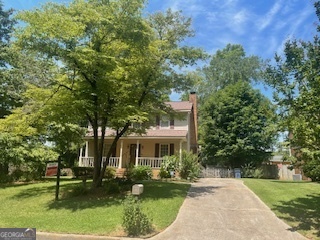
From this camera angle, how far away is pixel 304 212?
363 inches

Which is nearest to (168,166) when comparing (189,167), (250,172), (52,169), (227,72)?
(189,167)

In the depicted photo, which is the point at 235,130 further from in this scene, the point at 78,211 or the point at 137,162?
the point at 78,211

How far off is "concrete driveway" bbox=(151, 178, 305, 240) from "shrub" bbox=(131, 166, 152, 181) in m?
8.27

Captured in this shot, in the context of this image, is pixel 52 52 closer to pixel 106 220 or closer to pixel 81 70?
pixel 81 70

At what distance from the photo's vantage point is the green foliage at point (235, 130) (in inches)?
1045

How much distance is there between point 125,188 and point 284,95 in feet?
25.4

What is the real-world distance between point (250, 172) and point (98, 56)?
19.7m

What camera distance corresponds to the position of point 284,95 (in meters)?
9.14

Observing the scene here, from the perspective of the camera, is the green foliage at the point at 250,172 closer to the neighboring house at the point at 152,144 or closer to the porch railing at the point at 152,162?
the neighboring house at the point at 152,144

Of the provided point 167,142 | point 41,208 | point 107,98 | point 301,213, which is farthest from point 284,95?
point 167,142

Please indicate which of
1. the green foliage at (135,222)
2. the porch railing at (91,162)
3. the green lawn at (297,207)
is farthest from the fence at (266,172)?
the green foliage at (135,222)

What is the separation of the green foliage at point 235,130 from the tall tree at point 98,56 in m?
15.7

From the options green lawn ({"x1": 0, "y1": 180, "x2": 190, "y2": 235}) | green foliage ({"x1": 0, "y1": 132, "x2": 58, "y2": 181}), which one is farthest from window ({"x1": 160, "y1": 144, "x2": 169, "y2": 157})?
green lawn ({"x1": 0, "y1": 180, "x2": 190, "y2": 235})

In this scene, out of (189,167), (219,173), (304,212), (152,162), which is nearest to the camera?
(304,212)
